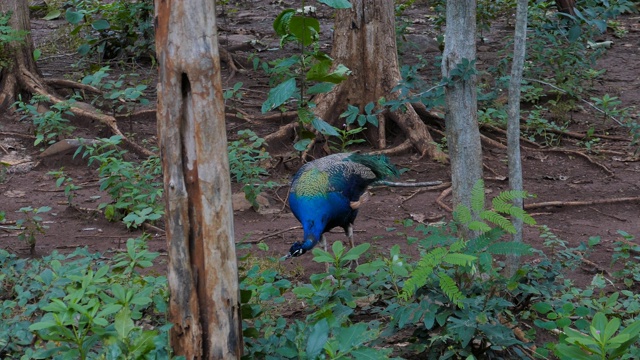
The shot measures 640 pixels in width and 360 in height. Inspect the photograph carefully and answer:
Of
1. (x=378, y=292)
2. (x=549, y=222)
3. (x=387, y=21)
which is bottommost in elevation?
(x=549, y=222)

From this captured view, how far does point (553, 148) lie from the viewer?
25.8 feet

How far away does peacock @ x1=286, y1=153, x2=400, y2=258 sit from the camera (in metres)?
5.22

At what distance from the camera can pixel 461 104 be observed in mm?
4113

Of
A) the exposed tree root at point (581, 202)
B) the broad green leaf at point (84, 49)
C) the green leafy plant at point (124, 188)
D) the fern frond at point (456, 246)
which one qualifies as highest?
the broad green leaf at point (84, 49)

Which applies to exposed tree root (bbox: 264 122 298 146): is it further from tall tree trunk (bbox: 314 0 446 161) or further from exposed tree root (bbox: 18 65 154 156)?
exposed tree root (bbox: 18 65 154 156)

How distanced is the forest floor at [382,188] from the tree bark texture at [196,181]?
1871mm

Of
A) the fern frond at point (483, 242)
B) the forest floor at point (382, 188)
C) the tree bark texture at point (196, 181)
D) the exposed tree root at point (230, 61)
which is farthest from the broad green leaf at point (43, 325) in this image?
the exposed tree root at point (230, 61)

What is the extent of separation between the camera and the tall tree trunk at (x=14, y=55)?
8258 millimetres

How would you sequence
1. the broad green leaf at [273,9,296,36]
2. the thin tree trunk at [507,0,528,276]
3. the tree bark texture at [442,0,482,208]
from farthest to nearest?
1. the thin tree trunk at [507,0,528,276]
2. the tree bark texture at [442,0,482,208]
3. the broad green leaf at [273,9,296,36]

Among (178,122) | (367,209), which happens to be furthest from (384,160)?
(178,122)

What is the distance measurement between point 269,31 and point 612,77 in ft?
15.3

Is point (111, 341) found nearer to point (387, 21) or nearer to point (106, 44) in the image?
point (387, 21)

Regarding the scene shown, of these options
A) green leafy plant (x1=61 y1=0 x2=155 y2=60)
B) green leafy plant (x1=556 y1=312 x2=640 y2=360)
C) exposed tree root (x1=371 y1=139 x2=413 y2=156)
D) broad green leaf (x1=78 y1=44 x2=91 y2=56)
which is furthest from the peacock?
broad green leaf (x1=78 y1=44 x2=91 y2=56)

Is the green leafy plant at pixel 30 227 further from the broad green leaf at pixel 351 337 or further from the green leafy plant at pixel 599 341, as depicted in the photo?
the green leafy plant at pixel 599 341
